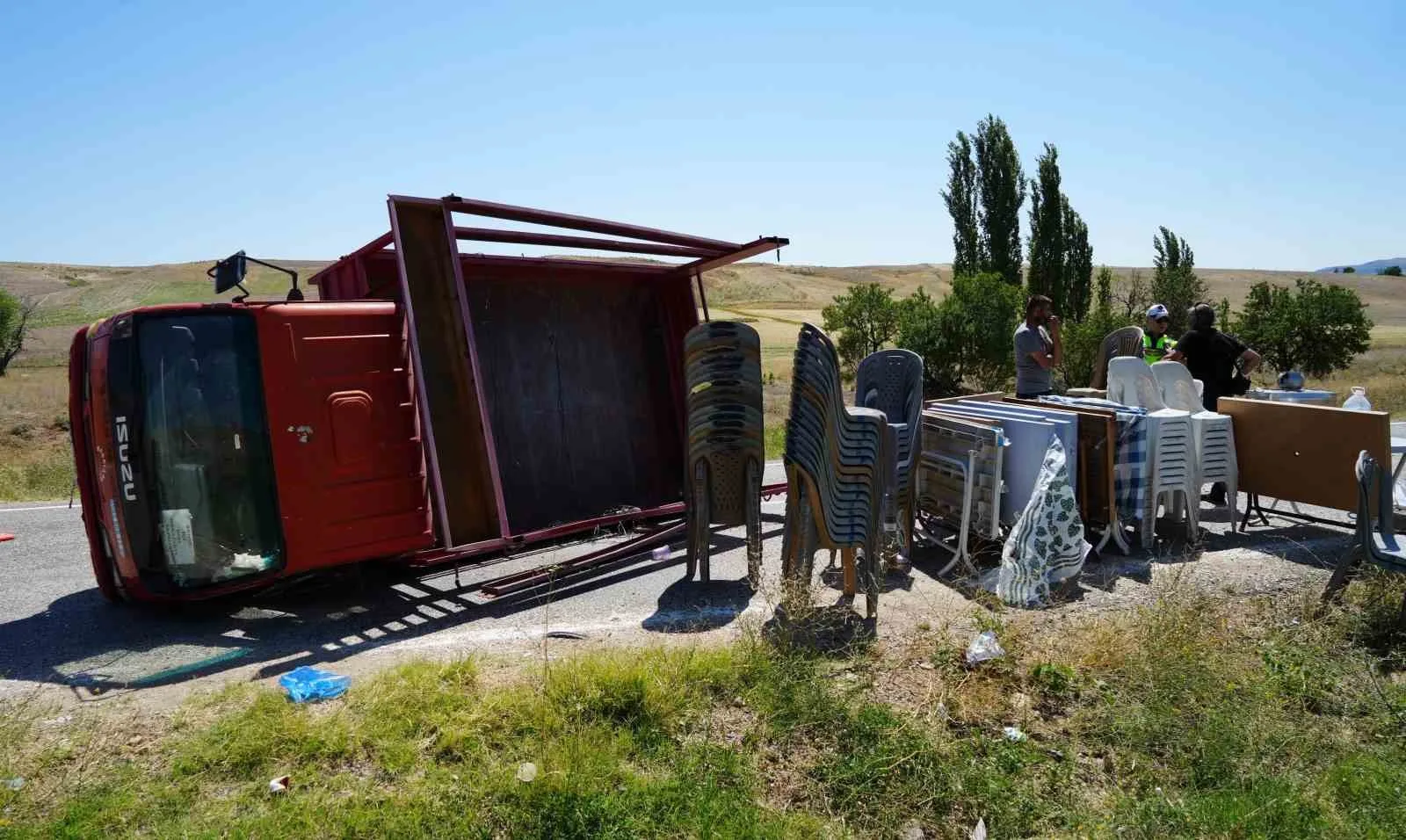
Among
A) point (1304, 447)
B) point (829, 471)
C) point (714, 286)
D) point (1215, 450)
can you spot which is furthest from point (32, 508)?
point (714, 286)

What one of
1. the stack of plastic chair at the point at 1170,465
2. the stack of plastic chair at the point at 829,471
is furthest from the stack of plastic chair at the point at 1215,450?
the stack of plastic chair at the point at 829,471

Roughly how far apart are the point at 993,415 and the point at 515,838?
15.9ft

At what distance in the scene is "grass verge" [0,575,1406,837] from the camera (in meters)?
3.63

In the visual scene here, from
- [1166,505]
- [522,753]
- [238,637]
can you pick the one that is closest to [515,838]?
[522,753]

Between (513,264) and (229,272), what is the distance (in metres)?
2.65

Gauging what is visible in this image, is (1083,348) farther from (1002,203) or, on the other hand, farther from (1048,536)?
(1048,536)

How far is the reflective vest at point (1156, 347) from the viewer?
31.2ft

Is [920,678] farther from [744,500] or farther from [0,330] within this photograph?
[0,330]

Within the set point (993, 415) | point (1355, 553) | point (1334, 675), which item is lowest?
point (1334, 675)

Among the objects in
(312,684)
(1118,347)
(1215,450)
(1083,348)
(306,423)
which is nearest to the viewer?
(312,684)

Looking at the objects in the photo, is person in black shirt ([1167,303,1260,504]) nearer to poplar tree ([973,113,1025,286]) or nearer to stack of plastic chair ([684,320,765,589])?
stack of plastic chair ([684,320,765,589])

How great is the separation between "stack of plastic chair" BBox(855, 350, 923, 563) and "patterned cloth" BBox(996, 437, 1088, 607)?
83cm

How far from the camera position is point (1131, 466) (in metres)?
6.86

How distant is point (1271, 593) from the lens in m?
5.91
